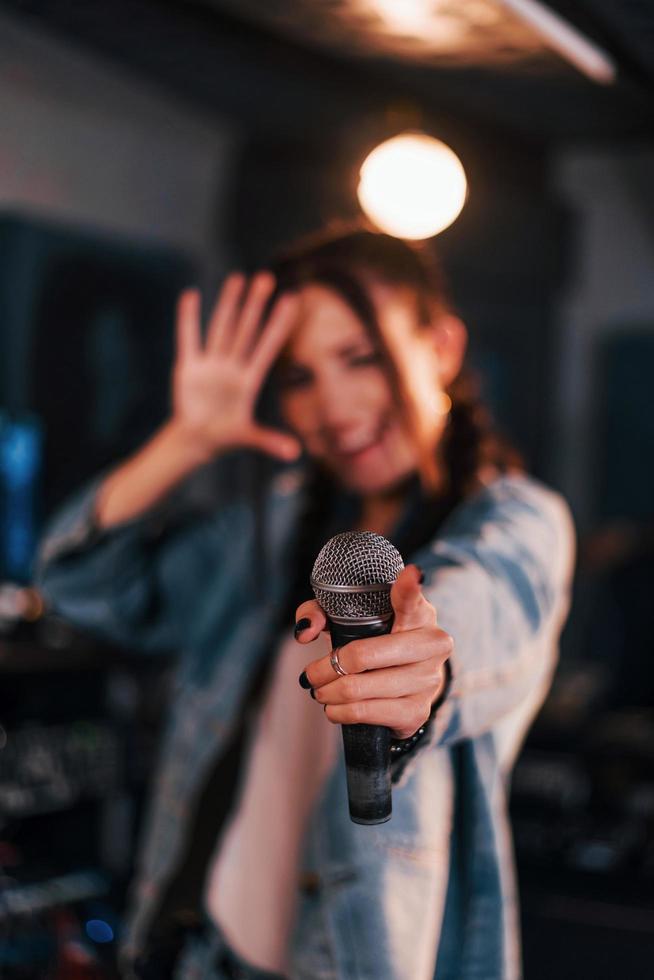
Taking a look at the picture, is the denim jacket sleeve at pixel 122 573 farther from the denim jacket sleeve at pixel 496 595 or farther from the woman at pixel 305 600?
the denim jacket sleeve at pixel 496 595

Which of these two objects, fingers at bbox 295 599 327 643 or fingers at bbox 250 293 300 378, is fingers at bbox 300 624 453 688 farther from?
fingers at bbox 250 293 300 378

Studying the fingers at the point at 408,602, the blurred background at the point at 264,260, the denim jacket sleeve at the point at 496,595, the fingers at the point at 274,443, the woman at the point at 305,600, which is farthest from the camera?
the blurred background at the point at 264,260

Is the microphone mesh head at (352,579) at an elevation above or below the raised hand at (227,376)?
below

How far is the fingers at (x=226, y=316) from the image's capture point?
1.46 m

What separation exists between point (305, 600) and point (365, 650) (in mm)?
355

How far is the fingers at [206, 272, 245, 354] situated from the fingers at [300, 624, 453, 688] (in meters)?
0.77

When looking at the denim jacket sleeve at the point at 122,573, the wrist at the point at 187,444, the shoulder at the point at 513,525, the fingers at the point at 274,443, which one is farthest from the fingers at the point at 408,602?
the denim jacket sleeve at the point at 122,573

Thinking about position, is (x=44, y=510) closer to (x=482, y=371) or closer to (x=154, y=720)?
(x=154, y=720)

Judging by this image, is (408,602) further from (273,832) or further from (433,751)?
(273,832)

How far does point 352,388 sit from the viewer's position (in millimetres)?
1335

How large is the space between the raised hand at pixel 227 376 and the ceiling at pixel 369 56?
1247 mm

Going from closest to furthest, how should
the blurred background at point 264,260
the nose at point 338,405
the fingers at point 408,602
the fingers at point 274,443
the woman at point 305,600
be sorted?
the fingers at point 408,602 → the woman at point 305,600 → the nose at point 338,405 → the fingers at point 274,443 → the blurred background at point 264,260

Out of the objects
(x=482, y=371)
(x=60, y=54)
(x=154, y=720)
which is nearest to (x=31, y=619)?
(x=154, y=720)

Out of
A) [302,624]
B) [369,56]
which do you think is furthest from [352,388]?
[369,56]
